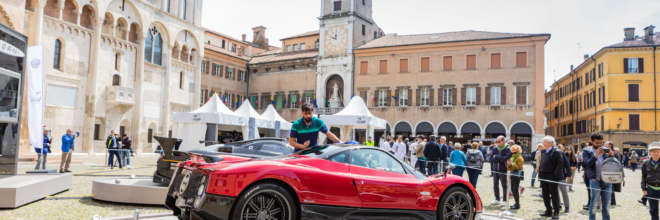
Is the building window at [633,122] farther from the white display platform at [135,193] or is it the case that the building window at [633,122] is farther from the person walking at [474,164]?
the white display platform at [135,193]

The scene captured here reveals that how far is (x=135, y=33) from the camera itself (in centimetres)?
3266

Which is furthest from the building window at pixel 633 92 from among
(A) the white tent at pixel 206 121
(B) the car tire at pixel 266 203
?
(B) the car tire at pixel 266 203

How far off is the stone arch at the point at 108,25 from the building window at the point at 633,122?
43209 mm

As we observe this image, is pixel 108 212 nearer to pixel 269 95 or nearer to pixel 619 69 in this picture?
pixel 269 95

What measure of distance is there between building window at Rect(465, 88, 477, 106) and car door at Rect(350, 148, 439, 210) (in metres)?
34.4

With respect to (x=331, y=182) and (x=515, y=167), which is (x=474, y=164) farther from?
(x=331, y=182)

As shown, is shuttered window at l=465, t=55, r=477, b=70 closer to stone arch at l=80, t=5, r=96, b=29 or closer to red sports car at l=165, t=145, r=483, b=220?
stone arch at l=80, t=5, r=96, b=29

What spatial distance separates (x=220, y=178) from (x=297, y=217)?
989 mm

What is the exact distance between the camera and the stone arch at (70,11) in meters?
27.2

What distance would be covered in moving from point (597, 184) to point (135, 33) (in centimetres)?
3123

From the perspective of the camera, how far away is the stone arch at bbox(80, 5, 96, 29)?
93.4 ft

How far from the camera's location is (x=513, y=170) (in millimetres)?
10727

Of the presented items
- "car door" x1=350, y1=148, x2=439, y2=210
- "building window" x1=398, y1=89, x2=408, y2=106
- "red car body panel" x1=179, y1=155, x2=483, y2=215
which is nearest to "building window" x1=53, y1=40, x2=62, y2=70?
"red car body panel" x1=179, y1=155, x2=483, y2=215

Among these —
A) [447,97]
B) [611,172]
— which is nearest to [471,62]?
[447,97]
